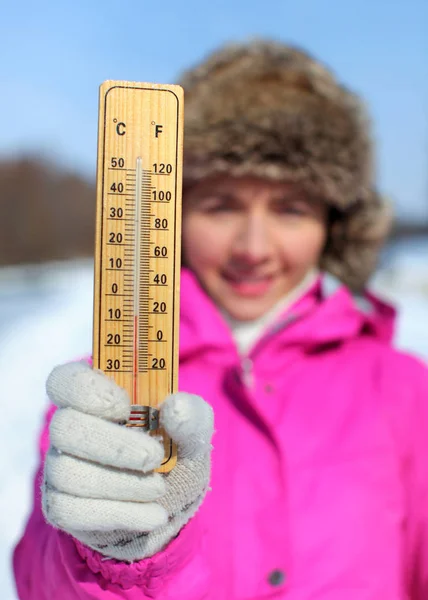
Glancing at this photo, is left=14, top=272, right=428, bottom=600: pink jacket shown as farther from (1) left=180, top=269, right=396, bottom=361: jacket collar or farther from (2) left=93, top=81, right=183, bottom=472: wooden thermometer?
(2) left=93, top=81, right=183, bottom=472: wooden thermometer

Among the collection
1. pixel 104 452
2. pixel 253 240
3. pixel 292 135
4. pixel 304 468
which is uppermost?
pixel 292 135

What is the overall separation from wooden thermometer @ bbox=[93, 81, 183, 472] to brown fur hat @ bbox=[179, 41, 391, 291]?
74 cm

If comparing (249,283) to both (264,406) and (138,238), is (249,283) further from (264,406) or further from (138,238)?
(138,238)

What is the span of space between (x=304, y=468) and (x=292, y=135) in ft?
3.03

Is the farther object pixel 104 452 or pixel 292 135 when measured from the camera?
pixel 292 135

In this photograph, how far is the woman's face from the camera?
1.53 m

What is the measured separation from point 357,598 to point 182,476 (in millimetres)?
657

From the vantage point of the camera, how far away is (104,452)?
78 cm

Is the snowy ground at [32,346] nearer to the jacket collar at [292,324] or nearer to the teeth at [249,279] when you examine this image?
the jacket collar at [292,324]

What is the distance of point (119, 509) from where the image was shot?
2.61 feet

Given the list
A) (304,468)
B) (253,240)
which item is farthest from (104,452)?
(253,240)

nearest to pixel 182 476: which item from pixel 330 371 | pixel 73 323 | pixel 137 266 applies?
pixel 137 266

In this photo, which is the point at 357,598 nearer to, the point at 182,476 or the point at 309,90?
the point at 182,476

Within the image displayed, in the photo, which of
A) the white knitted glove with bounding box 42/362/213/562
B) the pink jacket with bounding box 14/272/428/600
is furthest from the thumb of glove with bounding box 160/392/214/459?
the pink jacket with bounding box 14/272/428/600
